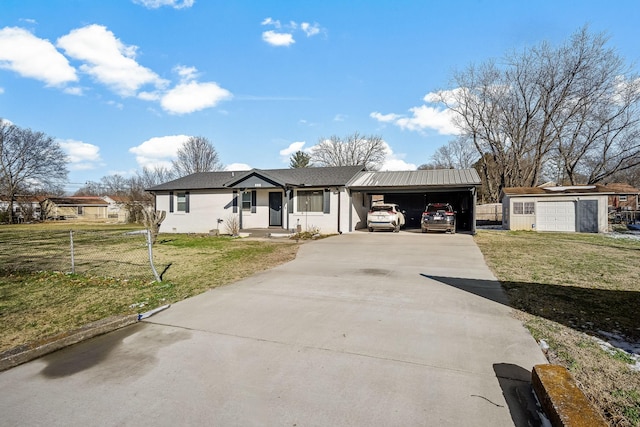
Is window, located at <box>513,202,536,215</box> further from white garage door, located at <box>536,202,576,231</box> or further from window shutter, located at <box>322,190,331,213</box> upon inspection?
window shutter, located at <box>322,190,331,213</box>

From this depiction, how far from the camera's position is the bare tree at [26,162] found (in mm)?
38719

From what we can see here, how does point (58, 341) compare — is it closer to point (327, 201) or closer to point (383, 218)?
point (327, 201)

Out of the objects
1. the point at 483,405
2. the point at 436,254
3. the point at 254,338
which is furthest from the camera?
the point at 436,254

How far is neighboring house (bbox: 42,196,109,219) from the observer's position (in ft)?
158

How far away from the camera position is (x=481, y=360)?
125 inches

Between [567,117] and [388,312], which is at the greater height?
[567,117]

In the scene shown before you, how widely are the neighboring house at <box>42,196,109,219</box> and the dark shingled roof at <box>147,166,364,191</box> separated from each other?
39.6m

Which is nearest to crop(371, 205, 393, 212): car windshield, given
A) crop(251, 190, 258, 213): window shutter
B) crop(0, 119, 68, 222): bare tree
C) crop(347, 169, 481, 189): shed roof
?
crop(347, 169, 481, 189): shed roof

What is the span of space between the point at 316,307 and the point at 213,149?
46988mm

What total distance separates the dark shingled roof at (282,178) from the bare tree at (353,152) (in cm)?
2473

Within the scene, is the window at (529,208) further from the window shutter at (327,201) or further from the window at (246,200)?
the window at (246,200)

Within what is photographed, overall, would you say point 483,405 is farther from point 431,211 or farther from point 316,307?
point 431,211

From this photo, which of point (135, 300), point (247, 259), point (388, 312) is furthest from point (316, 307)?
point (247, 259)

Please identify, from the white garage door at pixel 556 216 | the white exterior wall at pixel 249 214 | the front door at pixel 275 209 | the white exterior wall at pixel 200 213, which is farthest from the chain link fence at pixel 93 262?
the white garage door at pixel 556 216
